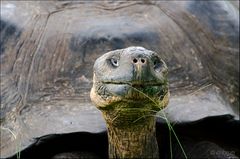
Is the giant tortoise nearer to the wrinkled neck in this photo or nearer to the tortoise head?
the wrinkled neck

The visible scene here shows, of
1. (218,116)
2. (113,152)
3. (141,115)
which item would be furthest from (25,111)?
(218,116)

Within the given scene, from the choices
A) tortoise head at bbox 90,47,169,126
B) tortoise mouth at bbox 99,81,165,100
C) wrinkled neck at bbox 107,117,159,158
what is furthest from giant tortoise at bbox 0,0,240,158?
tortoise mouth at bbox 99,81,165,100

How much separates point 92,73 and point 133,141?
57 cm

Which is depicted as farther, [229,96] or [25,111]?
[229,96]

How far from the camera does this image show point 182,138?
14.7 feet

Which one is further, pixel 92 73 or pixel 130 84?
pixel 92 73

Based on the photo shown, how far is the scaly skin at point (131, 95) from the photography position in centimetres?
341

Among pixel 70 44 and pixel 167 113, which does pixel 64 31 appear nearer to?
pixel 70 44

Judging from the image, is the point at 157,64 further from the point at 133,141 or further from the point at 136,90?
the point at 133,141

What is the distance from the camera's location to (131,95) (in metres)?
3.42

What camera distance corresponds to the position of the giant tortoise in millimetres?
4160

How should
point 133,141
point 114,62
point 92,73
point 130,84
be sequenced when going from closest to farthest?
1. point 130,84
2. point 114,62
3. point 133,141
4. point 92,73

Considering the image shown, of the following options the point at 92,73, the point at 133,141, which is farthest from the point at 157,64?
the point at 92,73

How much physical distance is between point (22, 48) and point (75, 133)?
2.53 ft
